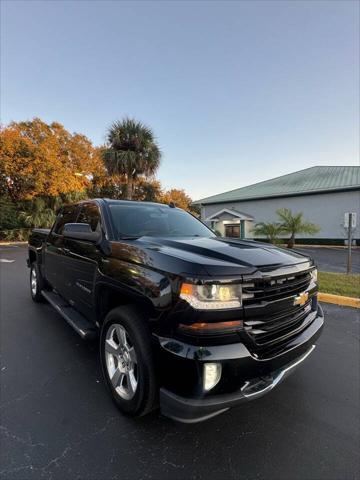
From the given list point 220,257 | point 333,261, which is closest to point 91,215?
point 220,257

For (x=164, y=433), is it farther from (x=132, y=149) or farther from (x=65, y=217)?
(x=132, y=149)

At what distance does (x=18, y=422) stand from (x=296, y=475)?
213 cm

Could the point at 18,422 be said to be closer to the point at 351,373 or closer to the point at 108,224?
the point at 108,224

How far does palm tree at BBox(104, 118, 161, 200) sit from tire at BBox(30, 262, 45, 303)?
16.1 metres

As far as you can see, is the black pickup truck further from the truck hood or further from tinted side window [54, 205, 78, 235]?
tinted side window [54, 205, 78, 235]

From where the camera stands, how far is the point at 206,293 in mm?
1815

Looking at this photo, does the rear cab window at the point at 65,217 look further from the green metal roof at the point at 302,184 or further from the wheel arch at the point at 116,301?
→ the green metal roof at the point at 302,184

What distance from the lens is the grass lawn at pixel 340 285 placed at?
19.7 feet

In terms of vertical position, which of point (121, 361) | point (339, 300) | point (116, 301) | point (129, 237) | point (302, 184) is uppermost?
point (302, 184)

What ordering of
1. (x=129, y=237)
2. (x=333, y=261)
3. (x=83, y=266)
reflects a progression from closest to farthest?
(x=129, y=237)
(x=83, y=266)
(x=333, y=261)

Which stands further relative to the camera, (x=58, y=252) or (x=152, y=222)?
(x=58, y=252)

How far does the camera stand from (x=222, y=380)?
178 cm

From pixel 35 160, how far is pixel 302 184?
23232 millimetres

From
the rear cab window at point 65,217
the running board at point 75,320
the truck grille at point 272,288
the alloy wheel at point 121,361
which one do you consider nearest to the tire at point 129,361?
the alloy wheel at point 121,361
